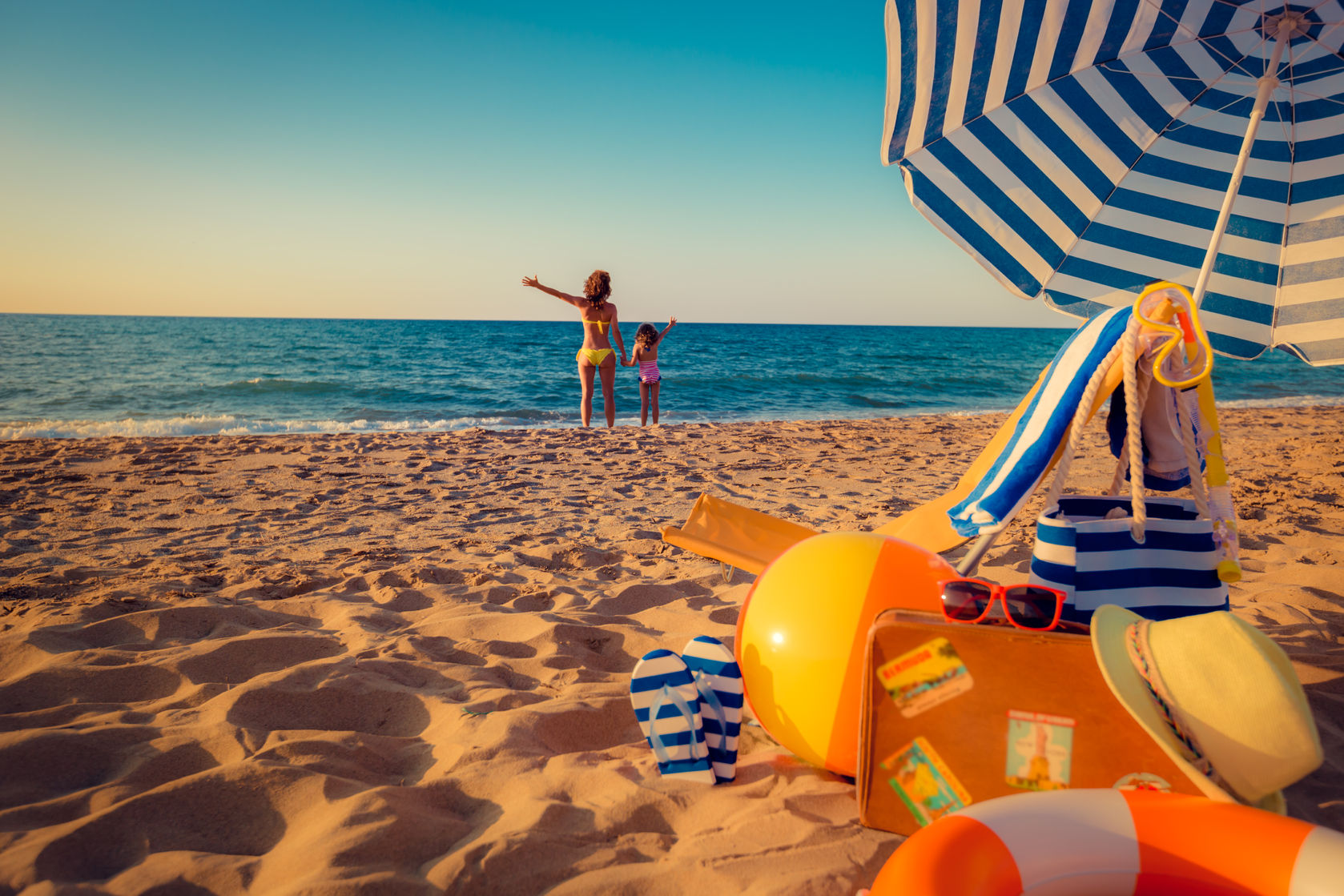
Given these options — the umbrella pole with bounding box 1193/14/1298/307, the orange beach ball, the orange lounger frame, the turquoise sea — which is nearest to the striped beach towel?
the orange beach ball

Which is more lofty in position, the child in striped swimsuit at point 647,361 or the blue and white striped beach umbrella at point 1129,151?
the blue and white striped beach umbrella at point 1129,151

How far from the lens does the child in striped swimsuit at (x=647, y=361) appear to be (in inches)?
437

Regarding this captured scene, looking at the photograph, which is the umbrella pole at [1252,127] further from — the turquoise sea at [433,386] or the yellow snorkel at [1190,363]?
the turquoise sea at [433,386]

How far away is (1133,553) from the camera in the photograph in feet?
6.46

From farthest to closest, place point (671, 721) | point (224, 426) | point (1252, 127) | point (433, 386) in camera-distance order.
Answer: point (433, 386) < point (224, 426) < point (1252, 127) < point (671, 721)

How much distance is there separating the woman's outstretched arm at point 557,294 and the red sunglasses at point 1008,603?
7.13m

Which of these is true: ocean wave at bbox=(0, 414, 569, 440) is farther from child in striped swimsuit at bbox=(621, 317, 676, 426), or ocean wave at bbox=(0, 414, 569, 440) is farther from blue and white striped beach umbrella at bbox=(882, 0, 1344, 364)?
blue and white striped beach umbrella at bbox=(882, 0, 1344, 364)

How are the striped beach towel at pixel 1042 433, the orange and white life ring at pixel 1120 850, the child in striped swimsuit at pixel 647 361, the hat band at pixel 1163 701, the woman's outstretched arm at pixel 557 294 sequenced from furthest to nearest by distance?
the child in striped swimsuit at pixel 647 361 < the woman's outstretched arm at pixel 557 294 < the striped beach towel at pixel 1042 433 < the hat band at pixel 1163 701 < the orange and white life ring at pixel 1120 850

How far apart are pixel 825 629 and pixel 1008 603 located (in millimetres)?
513

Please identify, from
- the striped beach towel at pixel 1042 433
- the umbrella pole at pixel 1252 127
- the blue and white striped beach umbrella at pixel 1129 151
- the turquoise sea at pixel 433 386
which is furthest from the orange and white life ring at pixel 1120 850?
the turquoise sea at pixel 433 386

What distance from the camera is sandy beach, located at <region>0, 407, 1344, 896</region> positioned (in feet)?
5.73

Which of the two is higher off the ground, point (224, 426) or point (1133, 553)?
point (1133, 553)

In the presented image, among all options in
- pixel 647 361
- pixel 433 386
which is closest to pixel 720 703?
pixel 647 361

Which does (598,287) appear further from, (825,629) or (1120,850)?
(1120,850)
